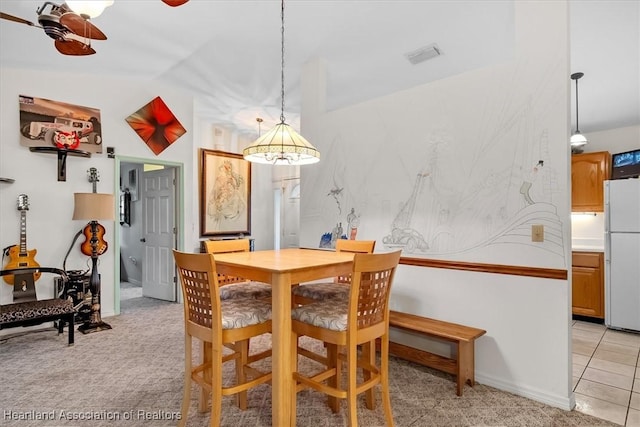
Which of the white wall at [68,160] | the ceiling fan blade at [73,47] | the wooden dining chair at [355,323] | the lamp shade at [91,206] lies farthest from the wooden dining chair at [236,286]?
the white wall at [68,160]

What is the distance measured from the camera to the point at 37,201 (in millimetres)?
3750

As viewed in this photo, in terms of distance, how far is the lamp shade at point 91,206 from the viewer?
369 centimetres

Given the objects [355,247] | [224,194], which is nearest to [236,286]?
[355,247]

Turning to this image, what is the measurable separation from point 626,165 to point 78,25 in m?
5.49

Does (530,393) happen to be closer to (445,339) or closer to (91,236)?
(445,339)

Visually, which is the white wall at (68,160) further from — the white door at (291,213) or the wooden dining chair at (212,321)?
the wooden dining chair at (212,321)

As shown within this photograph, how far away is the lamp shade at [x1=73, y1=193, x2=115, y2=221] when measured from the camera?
3691mm

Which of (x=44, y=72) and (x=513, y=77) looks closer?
(x=513, y=77)

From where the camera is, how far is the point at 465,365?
8.00ft

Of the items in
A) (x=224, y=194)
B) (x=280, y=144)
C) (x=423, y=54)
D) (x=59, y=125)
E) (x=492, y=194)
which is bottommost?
(x=492, y=194)

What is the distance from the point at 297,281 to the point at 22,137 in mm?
3699

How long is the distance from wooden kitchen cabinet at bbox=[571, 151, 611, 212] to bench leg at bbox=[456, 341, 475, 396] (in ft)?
10.4

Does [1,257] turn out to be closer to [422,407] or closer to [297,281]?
[297,281]

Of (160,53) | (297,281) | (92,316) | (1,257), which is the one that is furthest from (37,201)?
(297,281)
